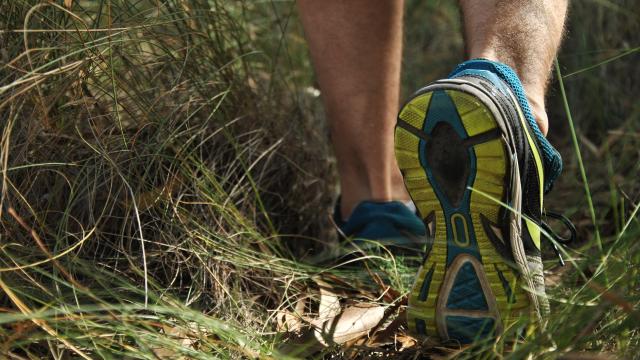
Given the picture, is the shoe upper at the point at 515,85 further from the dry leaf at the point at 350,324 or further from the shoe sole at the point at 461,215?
the dry leaf at the point at 350,324

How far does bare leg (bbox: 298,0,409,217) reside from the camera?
5.09ft

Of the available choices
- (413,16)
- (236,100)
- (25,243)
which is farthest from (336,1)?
(413,16)

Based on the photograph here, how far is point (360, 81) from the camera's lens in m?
1.59

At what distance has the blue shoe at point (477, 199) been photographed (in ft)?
3.38

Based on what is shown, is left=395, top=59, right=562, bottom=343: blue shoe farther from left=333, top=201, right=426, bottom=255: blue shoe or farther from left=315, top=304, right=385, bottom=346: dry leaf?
left=333, top=201, right=426, bottom=255: blue shoe

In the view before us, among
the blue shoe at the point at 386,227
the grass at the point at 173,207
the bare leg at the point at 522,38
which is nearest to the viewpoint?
the grass at the point at 173,207

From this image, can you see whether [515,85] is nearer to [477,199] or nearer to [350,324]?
[477,199]

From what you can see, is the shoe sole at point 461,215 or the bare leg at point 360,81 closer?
the shoe sole at point 461,215

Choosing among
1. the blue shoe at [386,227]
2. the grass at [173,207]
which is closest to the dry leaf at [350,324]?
the grass at [173,207]

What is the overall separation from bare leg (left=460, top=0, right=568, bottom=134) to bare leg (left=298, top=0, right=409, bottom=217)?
1.35ft

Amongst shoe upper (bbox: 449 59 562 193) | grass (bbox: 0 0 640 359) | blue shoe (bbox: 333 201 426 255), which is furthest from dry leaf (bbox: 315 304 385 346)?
shoe upper (bbox: 449 59 562 193)

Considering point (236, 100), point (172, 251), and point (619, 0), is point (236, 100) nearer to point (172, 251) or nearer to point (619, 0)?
point (172, 251)

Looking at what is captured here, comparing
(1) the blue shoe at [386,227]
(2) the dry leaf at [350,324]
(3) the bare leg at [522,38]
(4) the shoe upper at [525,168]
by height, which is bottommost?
(2) the dry leaf at [350,324]

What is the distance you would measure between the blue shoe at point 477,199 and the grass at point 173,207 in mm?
54
